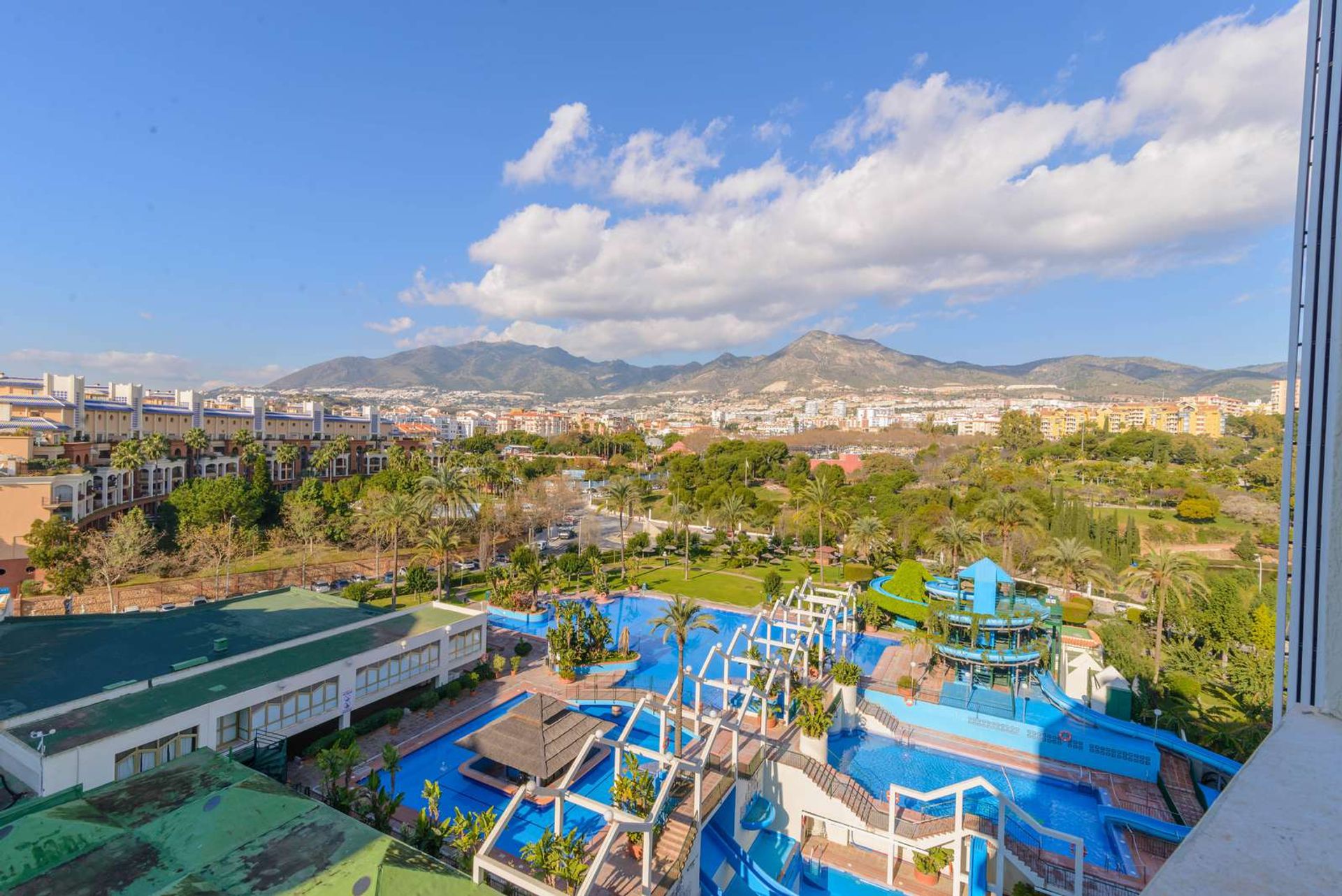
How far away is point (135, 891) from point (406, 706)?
12.9 metres

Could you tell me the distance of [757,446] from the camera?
8394 centimetres

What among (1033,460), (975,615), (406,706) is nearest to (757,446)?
(1033,460)

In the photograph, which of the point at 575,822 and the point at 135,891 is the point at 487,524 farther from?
the point at 135,891

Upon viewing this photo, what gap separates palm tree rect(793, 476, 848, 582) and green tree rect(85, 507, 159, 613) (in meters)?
34.3

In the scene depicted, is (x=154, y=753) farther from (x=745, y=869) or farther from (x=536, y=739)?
(x=745, y=869)

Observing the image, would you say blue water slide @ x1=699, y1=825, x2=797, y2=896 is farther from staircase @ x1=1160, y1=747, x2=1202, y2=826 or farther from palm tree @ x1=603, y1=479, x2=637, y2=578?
palm tree @ x1=603, y1=479, x2=637, y2=578

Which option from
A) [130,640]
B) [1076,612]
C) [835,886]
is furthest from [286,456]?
[1076,612]

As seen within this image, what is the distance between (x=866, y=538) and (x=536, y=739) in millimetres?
28282

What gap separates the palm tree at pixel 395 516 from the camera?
32166mm

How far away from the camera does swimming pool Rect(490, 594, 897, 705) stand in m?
26.4

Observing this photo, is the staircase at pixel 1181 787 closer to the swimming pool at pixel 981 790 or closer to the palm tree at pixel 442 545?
the swimming pool at pixel 981 790

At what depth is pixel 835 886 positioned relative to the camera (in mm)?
15922

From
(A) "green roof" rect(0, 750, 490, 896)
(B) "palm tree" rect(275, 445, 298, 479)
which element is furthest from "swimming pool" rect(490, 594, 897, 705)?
(B) "palm tree" rect(275, 445, 298, 479)

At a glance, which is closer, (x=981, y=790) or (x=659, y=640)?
(x=981, y=790)
